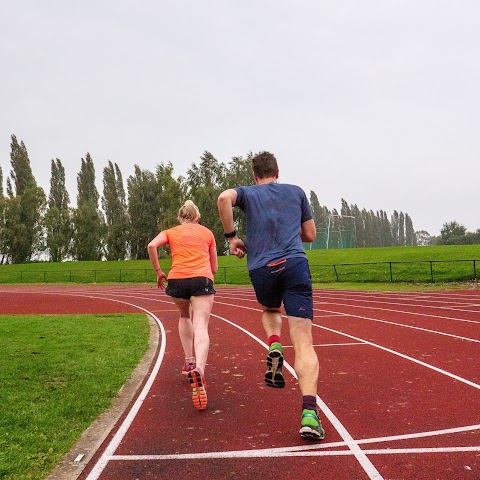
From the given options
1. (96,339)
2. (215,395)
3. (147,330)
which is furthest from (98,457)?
(147,330)

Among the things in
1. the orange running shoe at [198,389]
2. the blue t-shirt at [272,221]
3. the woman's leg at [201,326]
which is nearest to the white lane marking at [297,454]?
the orange running shoe at [198,389]

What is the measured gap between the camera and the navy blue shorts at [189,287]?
4547 millimetres

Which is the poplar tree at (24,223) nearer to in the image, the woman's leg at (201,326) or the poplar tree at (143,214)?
the poplar tree at (143,214)

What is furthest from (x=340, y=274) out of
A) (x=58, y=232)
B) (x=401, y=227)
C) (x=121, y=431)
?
(x=401, y=227)

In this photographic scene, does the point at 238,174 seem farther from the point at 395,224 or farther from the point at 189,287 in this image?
the point at 395,224

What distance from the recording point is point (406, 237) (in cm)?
14712

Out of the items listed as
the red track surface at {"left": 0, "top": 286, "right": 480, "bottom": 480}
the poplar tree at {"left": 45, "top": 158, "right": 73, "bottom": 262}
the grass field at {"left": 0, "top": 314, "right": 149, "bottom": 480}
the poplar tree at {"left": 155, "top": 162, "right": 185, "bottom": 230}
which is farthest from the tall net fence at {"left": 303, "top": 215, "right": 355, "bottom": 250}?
the red track surface at {"left": 0, "top": 286, "right": 480, "bottom": 480}

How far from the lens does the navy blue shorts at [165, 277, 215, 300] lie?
4547mm

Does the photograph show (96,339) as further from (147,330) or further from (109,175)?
(109,175)

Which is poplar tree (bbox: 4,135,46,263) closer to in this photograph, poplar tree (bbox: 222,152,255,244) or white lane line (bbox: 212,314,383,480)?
poplar tree (bbox: 222,152,255,244)

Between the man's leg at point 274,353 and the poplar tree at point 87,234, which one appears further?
the poplar tree at point 87,234

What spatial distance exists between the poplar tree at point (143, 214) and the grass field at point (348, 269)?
706cm

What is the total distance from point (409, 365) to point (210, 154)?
4915cm

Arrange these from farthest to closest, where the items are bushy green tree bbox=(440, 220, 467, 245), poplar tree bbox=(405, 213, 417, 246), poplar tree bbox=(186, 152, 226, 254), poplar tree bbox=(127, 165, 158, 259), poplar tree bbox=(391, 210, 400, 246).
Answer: poplar tree bbox=(405, 213, 417, 246) < poplar tree bbox=(391, 210, 400, 246) < bushy green tree bbox=(440, 220, 467, 245) < poplar tree bbox=(127, 165, 158, 259) < poplar tree bbox=(186, 152, 226, 254)
